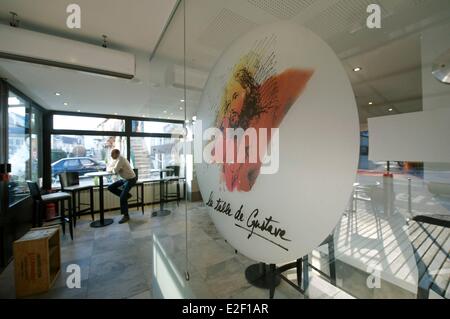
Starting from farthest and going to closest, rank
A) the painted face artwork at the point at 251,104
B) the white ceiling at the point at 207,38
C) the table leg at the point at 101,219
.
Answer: the table leg at the point at 101,219, the painted face artwork at the point at 251,104, the white ceiling at the point at 207,38

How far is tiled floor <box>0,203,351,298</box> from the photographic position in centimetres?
141

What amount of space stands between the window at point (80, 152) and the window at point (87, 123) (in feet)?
0.66

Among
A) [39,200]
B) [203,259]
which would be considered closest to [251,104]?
[203,259]

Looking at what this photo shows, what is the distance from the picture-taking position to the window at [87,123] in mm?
4523

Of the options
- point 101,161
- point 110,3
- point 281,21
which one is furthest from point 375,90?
point 101,161

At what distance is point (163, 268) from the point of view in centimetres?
200

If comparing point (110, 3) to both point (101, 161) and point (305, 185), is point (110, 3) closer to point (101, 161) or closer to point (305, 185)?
point (305, 185)

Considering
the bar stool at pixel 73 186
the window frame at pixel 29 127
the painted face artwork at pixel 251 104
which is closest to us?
the painted face artwork at pixel 251 104

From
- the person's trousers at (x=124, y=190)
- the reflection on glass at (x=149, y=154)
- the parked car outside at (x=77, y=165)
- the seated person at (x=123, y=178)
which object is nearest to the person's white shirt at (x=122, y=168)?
the seated person at (x=123, y=178)

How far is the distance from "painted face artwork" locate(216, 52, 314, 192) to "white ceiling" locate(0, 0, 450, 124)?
0.17 m

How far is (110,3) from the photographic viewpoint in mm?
1548

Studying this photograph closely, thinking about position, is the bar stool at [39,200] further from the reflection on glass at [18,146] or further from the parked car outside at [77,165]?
the parked car outside at [77,165]

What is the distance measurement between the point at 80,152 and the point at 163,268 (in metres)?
4.19

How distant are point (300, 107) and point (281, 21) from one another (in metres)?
0.42
